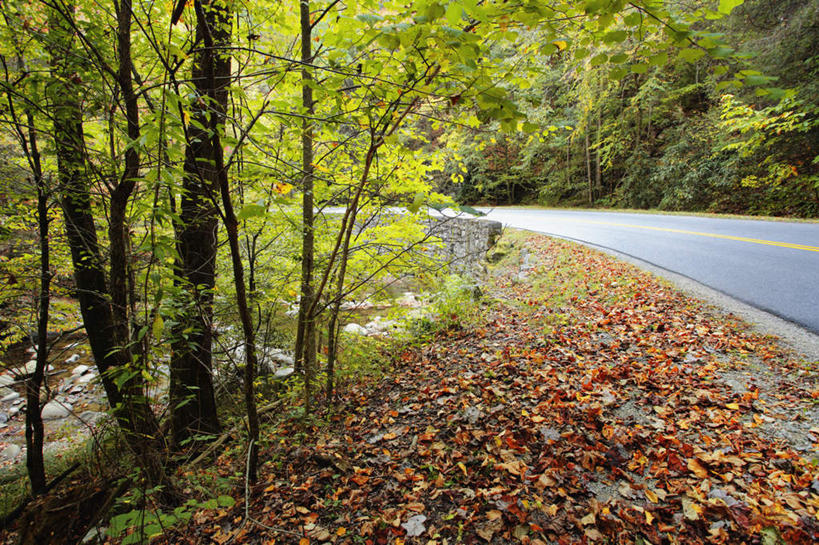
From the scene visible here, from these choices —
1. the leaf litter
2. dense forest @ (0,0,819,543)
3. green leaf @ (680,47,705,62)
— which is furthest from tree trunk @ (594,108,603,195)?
green leaf @ (680,47,705,62)

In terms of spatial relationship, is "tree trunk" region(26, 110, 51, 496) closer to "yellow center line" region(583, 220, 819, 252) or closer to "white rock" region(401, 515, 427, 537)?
"white rock" region(401, 515, 427, 537)

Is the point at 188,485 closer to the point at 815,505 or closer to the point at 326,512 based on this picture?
the point at 326,512

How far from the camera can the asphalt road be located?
4234 mm

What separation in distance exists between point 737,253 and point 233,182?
778cm

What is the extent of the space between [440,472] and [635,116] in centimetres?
1954

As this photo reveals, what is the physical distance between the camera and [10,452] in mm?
5367

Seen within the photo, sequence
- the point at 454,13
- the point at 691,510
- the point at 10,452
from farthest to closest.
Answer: the point at 10,452
the point at 691,510
the point at 454,13

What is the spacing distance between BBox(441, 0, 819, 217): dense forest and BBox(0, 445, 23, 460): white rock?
8.80 m

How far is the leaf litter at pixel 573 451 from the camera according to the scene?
6.75ft

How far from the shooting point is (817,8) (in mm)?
10398

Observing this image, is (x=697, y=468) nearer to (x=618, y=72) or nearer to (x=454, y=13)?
(x=618, y=72)

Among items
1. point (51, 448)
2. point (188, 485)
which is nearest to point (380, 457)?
point (188, 485)

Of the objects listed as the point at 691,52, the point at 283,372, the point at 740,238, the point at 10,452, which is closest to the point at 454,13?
the point at 691,52

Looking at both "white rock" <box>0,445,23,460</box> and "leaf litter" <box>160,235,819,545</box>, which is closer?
"leaf litter" <box>160,235,819,545</box>
